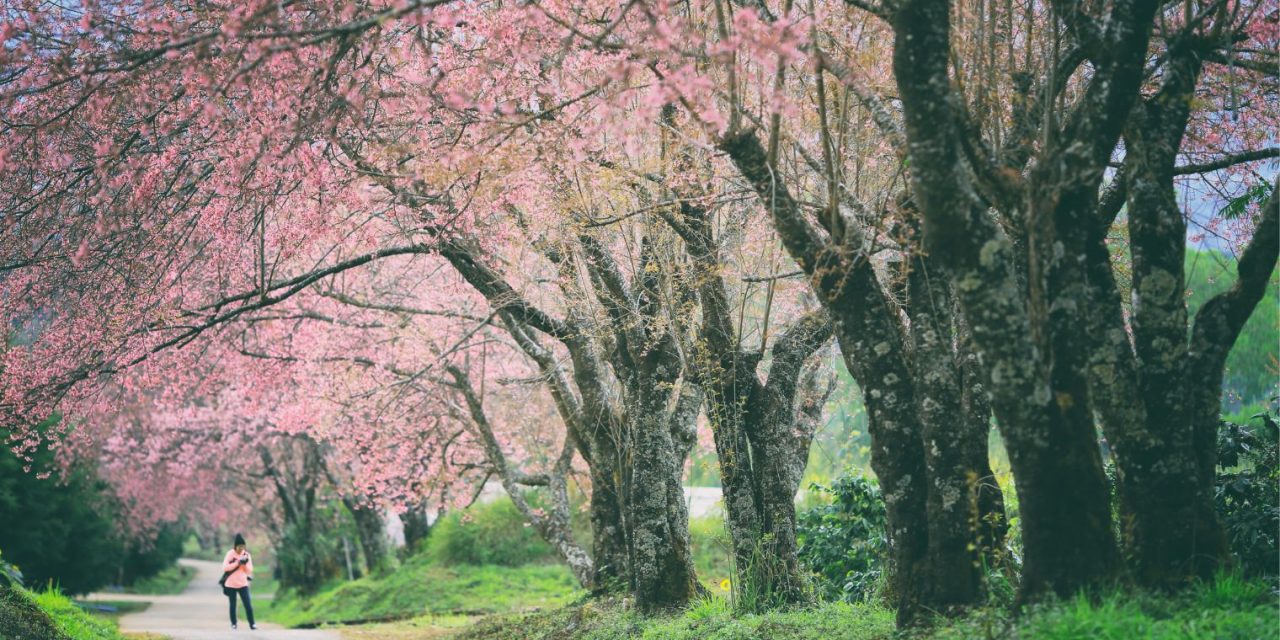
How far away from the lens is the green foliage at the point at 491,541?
24.9 m

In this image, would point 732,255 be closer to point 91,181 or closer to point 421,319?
point 91,181

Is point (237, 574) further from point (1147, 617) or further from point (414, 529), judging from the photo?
point (1147, 617)

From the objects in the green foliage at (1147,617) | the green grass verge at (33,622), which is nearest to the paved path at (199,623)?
the green grass verge at (33,622)

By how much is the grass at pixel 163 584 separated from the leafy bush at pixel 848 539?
116ft

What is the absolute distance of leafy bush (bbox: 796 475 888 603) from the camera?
37.8 feet

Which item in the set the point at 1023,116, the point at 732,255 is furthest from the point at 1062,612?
the point at 732,255

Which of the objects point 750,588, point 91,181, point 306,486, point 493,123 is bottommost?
point 750,588

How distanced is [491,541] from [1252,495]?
2037 cm

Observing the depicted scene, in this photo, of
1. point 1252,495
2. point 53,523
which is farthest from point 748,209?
point 53,523

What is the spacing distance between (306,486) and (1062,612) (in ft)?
84.8

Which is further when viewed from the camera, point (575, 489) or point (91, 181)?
point (575, 489)

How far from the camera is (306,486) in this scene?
27781mm

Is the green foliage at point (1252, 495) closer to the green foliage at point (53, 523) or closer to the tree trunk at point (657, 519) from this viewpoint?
the tree trunk at point (657, 519)

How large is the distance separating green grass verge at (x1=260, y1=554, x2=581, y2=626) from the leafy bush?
839cm
